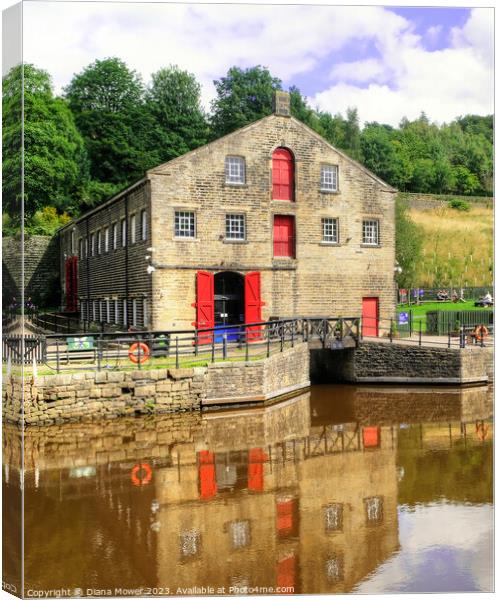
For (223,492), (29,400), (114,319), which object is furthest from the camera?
(114,319)

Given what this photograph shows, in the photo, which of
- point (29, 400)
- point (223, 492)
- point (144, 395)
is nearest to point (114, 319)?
point (144, 395)

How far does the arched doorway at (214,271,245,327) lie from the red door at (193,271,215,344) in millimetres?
684

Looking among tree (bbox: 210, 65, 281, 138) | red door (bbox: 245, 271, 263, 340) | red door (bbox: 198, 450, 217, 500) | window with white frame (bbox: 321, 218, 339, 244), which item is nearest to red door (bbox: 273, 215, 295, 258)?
window with white frame (bbox: 321, 218, 339, 244)

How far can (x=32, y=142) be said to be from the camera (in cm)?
898

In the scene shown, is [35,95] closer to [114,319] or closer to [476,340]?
[114,319]

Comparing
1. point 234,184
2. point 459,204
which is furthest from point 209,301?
point 459,204

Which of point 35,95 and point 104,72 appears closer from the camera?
point 35,95

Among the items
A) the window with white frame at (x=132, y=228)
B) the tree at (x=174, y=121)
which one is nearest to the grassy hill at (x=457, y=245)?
the tree at (x=174, y=121)

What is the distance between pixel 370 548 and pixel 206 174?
14741 millimetres

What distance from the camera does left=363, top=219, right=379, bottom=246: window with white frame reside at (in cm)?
2288

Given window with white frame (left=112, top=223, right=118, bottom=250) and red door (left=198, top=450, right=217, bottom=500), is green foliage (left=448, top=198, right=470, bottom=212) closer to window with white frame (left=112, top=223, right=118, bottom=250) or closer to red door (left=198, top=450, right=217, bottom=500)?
red door (left=198, top=450, right=217, bottom=500)

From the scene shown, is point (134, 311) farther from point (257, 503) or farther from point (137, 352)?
point (257, 503)

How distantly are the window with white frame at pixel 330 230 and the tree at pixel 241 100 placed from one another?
165 inches

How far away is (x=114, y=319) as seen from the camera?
17.9 metres
